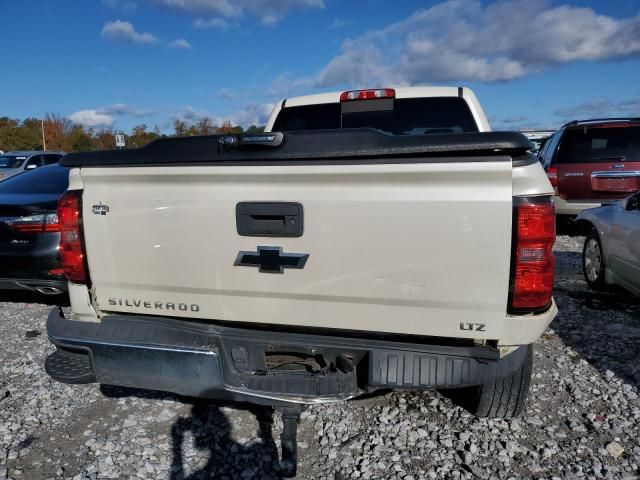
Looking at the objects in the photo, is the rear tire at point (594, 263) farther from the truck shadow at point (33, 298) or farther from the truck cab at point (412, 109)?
the truck shadow at point (33, 298)

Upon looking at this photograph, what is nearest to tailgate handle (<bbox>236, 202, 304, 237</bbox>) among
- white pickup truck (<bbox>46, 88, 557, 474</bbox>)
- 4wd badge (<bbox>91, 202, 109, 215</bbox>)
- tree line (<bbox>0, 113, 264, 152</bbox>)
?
white pickup truck (<bbox>46, 88, 557, 474</bbox>)

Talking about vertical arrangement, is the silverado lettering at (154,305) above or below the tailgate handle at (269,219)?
below

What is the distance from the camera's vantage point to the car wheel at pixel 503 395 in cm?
278

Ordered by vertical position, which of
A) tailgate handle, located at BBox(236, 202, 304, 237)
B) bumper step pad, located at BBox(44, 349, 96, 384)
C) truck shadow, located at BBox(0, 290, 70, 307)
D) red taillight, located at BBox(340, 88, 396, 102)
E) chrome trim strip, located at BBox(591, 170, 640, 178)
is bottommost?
truck shadow, located at BBox(0, 290, 70, 307)

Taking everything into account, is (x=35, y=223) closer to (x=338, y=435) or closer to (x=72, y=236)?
(x=72, y=236)

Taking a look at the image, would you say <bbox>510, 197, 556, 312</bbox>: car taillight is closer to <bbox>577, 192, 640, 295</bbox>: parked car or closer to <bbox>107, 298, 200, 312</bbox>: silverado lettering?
<bbox>107, 298, 200, 312</bbox>: silverado lettering

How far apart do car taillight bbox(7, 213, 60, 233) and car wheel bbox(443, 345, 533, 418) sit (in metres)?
4.13

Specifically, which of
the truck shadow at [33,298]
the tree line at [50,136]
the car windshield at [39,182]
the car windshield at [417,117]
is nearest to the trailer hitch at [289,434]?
the car windshield at [417,117]

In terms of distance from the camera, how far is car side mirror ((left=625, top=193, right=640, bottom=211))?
4.80 m

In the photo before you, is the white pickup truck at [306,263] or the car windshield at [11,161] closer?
the white pickup truck at [306,263]

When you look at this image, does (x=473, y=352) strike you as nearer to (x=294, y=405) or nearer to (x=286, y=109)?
(x=294, y=405)

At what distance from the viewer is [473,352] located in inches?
86.1

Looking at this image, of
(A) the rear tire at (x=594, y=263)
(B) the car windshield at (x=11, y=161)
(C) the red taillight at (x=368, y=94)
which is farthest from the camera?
(B) the car windshield at (x=11, y=161)

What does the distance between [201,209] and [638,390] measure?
3.18 meters
